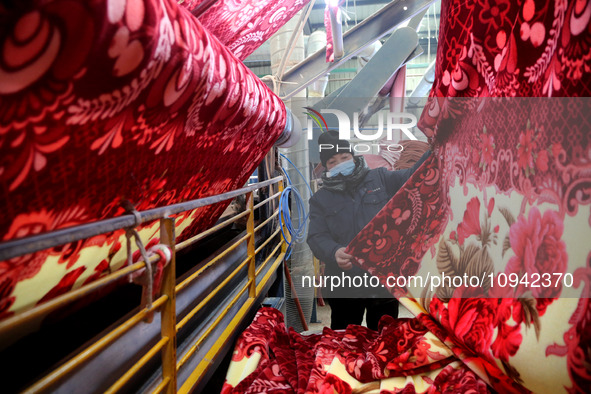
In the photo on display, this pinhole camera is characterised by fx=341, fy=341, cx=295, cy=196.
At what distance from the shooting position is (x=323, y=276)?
1324 mm

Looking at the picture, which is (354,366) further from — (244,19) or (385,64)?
(385,64)

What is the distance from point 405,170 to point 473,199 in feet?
1.21

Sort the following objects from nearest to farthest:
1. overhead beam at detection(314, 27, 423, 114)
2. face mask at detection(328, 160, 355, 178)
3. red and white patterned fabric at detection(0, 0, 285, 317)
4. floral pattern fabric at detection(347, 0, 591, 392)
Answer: red and white patterned fabric at detection(0, 0, 285, 317) → floral pattern fabric at detection(347, 0, 591, 392) → face mask at detection(328, 160, 355, 178) → overhead beam at detection(314, 27, 423, 114)

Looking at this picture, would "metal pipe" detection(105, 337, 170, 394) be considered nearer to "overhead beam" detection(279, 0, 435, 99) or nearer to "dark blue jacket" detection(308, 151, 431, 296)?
"dark blue jacket" detection(308, 151, 431, 296)

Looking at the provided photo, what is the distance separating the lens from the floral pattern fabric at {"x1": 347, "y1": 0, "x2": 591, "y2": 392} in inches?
17.6

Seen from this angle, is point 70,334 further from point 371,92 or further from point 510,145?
point 371,92

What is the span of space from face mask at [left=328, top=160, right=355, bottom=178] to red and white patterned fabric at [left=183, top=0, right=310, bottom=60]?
658 millimetres

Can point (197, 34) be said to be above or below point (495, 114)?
above

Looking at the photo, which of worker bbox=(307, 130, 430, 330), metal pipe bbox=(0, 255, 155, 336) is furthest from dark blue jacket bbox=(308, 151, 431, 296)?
metal pipe bbox=(0, 255, 155, 336)

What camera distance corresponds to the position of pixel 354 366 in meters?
0.81

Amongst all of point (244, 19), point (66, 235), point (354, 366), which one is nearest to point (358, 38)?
point (244, 19)

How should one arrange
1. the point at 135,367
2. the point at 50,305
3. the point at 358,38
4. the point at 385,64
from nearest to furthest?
the point at 50,305 < the point at 135,367 < the point at 358,38 < the point at 385,64

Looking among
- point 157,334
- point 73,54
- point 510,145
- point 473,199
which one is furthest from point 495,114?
point 157,334

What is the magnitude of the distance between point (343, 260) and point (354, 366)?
449mm
